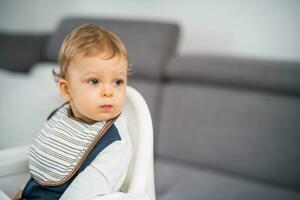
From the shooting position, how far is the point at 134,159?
31.3 inches

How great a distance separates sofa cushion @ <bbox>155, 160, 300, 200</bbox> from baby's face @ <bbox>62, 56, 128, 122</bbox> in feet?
1.88

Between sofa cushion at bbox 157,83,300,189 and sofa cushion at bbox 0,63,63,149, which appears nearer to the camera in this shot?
sofa cushion at bbox 0,63,63,149

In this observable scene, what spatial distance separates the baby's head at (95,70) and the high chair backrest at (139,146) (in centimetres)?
10

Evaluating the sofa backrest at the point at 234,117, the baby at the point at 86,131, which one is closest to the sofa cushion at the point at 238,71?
the sofa backrest at the point at 234,117

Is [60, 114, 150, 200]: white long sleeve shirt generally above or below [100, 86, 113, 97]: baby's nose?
below

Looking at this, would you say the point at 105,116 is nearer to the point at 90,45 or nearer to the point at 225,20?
the point at 90,45

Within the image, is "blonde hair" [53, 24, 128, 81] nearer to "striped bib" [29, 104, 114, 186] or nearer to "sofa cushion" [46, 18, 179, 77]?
"striped bib" [29, 104, 114, 186]

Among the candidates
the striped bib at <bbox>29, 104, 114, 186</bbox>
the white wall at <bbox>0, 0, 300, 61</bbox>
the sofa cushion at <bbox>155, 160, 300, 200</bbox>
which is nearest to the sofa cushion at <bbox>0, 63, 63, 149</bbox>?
the striped bib at <bbox>29, 104, 114, 186</bbox>

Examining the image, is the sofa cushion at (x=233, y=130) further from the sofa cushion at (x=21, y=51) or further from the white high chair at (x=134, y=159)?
the sofa cushion at (x=21, y=51)

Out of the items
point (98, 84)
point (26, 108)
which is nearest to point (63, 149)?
point (98, 84)

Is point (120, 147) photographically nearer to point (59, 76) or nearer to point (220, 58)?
point (59, 76)

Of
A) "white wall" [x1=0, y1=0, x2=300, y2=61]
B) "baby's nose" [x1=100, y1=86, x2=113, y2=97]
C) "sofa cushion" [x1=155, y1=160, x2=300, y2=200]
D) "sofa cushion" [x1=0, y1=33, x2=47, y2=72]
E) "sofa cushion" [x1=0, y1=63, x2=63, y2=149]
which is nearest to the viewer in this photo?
"baby's nose" [x1=100, y1=86, x2=113, y2=97]

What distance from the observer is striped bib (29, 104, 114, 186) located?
71cm

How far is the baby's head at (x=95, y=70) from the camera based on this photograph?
660 mm
